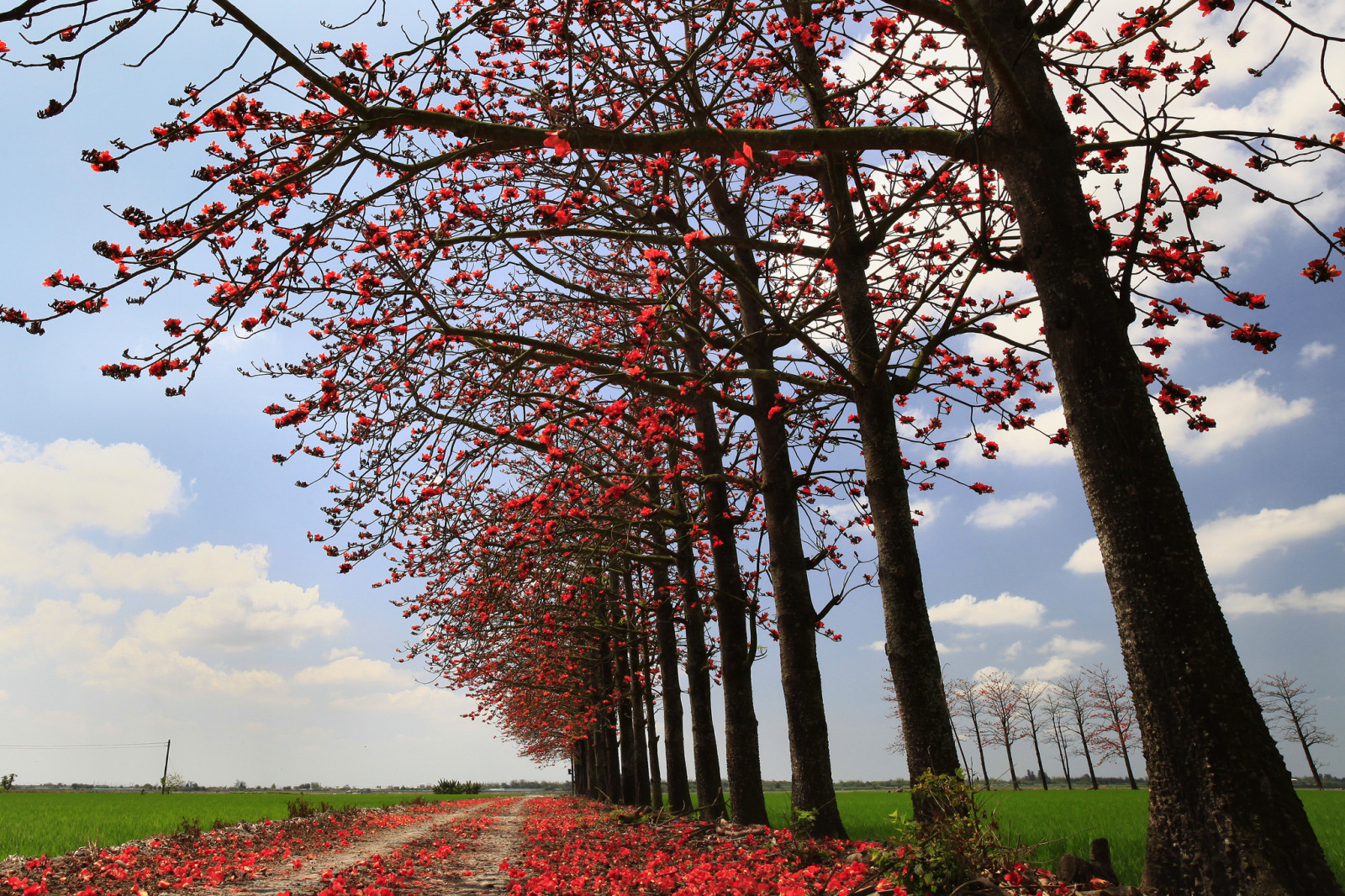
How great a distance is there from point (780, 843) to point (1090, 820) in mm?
11708

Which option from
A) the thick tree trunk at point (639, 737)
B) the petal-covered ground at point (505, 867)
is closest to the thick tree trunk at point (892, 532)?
the petal-covered ground at point (505, 867)

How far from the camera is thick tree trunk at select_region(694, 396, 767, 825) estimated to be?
31.2ft

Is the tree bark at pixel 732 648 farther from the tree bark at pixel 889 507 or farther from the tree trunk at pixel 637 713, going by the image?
the tree trunk at pixel 637 713

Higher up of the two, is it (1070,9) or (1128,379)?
(1070,9)

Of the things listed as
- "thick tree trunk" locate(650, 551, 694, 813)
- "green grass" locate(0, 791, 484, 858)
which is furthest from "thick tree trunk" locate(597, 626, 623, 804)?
"green grass" locate(0, 791, 484, 858)

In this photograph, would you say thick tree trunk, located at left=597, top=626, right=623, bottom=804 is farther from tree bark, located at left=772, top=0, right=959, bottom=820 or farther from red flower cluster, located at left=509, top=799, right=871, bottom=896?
tree bark, located at left=772, top=0, right=959, bottom=820

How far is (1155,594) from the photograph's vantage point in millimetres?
3494

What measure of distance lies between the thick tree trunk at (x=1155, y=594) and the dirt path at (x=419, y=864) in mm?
6086

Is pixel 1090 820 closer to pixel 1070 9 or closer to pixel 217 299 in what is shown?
pixel 1070 9

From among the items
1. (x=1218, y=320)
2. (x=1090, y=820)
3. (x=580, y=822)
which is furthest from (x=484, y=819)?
(x=1218, y=320)

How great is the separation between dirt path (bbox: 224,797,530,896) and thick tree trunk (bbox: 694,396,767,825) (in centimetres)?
326

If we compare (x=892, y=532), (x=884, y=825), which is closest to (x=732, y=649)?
(x=892, y=532)

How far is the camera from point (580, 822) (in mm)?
14969

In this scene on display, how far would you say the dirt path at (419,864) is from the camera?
6977 millimetres
